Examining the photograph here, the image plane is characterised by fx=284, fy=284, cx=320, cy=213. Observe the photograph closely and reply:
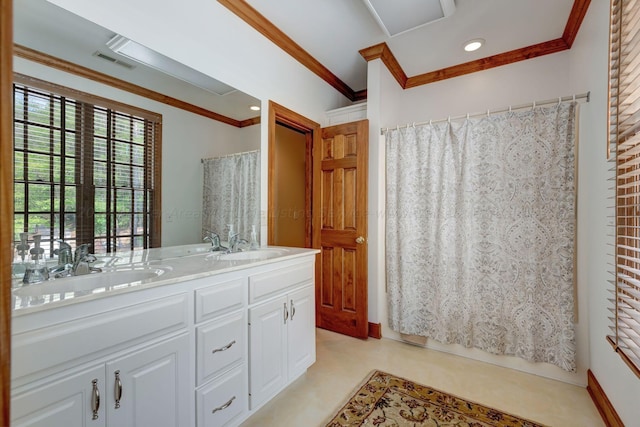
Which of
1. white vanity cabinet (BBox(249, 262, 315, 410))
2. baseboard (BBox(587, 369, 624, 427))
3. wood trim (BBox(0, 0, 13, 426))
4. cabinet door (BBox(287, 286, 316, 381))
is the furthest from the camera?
cabinet door (BBox(287, 286, 316, 381))

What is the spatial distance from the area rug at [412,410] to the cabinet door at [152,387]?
2.80 feet

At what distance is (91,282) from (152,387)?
0.53 m

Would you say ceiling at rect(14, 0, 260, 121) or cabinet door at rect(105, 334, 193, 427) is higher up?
ceiling at rect(14, 0, 260, 121)

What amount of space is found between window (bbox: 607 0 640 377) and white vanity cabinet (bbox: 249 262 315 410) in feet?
5.39

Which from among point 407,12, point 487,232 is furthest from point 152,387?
point 407,12

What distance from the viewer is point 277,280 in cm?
178

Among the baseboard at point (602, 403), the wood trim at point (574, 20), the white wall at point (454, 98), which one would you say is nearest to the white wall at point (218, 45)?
the white wall at point (454, 98)

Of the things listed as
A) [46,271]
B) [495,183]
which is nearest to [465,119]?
[495,183]

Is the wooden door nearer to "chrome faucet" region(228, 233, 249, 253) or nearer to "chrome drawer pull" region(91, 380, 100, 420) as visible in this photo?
"chrome faucet" region(228, 233, 249, 253)

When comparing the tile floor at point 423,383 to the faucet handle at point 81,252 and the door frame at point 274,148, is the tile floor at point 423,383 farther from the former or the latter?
the faucet handle at point 81,252

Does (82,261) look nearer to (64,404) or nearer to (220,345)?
(64,404)

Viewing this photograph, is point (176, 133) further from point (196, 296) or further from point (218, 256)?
point (196, 296)

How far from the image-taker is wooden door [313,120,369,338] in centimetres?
269

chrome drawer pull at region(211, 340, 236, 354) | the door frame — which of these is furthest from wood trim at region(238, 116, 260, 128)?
chrome drawer pull at region(211, 340, 236, 354)
